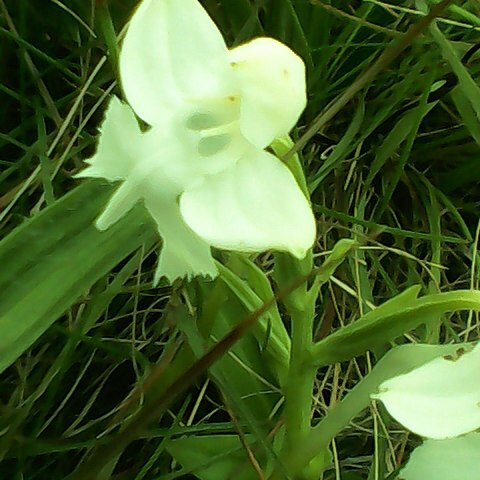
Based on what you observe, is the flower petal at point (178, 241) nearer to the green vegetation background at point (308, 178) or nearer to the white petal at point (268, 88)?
the white petal at point (268, 88)

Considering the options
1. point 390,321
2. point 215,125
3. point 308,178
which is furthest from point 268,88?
point 308,178

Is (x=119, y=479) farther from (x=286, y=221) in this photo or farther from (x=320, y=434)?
(x=286, y=221)

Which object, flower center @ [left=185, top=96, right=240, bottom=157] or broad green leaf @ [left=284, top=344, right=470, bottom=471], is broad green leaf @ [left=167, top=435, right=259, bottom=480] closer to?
broad green leaf @ [left=284, top=344, right=470, bottom=471]

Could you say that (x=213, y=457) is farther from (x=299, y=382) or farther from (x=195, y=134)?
(x=195, y=134)

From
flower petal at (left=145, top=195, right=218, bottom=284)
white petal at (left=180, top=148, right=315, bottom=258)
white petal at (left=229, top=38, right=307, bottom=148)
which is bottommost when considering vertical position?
flower petal at (left=145, top=195, right=218, bottom=284)

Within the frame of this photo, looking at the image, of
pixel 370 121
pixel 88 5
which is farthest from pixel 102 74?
pixel 370 121

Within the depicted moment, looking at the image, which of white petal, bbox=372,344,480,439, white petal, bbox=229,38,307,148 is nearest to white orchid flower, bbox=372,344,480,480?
white petal, bbox=372,344,480,439

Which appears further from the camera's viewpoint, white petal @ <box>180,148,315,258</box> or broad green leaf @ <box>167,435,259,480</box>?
broad green leaf @ <box>167,435,259,480</box>
